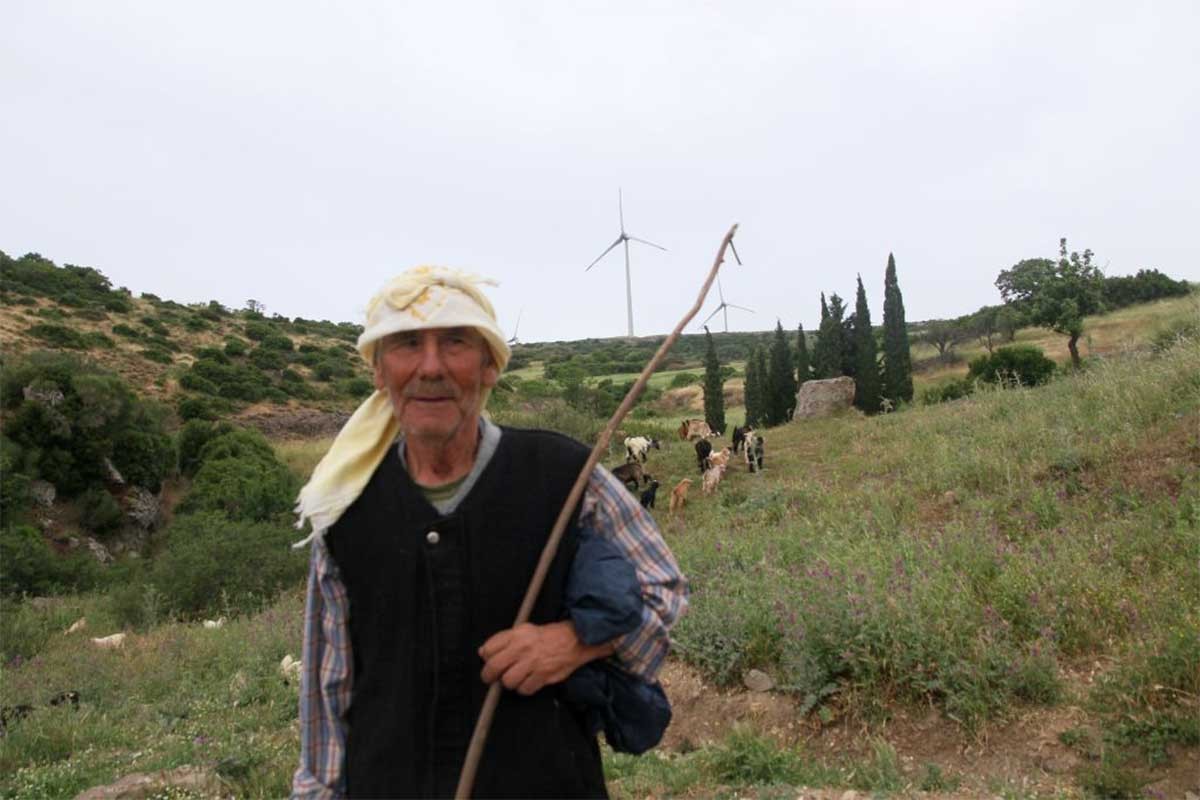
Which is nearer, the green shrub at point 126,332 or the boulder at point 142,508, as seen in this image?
the boulder at point 142,508

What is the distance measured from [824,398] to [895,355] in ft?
25.1

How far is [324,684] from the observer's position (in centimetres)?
151

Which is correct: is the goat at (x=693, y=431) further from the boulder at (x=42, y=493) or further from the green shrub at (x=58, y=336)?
the green shrub at (x=58, y=336)

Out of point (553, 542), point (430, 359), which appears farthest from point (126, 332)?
point (553, 542)

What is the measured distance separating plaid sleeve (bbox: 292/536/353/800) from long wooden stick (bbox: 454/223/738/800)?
1.01 feet

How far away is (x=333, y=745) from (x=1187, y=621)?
3.93 meters

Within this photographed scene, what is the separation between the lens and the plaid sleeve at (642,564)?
1.37m

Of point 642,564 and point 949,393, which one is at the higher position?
point 642,564

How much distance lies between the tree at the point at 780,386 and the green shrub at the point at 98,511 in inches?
894

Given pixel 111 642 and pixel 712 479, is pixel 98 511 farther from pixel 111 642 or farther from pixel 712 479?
pixel 712 479

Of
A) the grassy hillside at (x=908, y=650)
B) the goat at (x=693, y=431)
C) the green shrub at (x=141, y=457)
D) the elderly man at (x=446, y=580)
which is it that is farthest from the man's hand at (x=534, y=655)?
the green shrub at (x=141, y=457)

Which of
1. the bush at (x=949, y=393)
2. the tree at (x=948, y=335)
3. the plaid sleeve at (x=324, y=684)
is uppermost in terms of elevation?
the tree at (x=948, y=335)

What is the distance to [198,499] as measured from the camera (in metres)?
19.4

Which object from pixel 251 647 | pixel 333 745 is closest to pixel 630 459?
pixel 251 647
